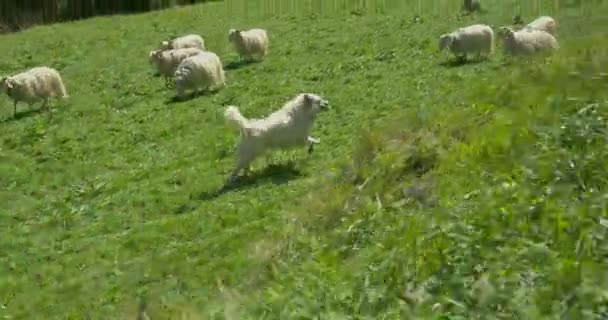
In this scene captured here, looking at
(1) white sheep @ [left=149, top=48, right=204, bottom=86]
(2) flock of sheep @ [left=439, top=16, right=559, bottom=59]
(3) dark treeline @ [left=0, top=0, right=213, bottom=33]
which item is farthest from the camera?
(3) dark treeline @ [left=0, top=0, right=213, bottom=33]

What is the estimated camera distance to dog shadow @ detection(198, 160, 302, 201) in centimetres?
1238

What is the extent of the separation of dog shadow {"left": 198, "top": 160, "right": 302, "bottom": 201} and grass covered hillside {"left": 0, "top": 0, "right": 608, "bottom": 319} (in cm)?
4

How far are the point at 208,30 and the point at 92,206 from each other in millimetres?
15680

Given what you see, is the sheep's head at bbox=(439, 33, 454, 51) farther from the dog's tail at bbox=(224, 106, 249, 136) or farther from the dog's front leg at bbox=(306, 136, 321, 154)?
the dog's tail at bbox=(224, 106, 249, 136)

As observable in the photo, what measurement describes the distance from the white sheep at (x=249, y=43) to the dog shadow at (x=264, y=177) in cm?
941

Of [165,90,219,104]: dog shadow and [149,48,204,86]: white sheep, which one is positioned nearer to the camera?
[165,90,219,104]: dog shadow

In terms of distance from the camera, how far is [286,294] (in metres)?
6.08

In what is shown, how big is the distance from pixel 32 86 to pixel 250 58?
525 centimetres

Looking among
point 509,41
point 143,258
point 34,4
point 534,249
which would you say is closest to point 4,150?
point 143,258

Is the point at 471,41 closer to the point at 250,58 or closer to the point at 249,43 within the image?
the point at 249,43

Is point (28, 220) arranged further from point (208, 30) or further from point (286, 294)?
point (208, 30)

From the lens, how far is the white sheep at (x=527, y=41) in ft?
53.8

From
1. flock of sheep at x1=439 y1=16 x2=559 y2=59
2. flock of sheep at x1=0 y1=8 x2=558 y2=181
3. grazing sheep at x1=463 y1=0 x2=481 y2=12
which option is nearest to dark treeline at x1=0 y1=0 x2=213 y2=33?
flock of sheep at x1=0 y1=8 x2=558 y2=181

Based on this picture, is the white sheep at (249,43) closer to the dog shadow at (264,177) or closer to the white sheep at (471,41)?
the white sheep at (471,41)
